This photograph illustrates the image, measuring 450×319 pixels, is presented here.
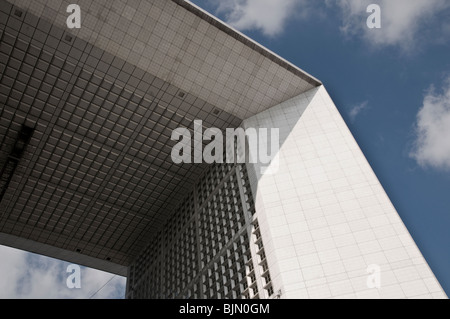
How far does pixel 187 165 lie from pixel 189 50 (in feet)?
38.0

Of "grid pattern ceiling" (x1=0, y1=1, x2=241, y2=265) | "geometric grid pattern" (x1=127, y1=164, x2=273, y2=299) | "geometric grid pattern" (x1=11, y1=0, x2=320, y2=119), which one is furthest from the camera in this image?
"grid pattern ceiling" (x1=0, y1=1, x2=241, y2=265)

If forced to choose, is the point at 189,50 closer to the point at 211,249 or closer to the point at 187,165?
the point at 187,165

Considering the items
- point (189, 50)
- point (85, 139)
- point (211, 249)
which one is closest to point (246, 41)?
point (189, 50)

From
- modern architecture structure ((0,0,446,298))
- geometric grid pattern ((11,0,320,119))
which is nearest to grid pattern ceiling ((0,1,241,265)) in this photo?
modern architecture structure ((0,0,446,298))

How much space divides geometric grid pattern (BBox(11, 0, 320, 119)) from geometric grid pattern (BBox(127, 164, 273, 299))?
634cm

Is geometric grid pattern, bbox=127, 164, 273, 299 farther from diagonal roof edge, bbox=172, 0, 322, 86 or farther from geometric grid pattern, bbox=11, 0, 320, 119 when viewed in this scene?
diagonal roof edge, bbox=172, 0, 322, 86

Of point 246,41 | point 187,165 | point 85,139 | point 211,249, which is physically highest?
point 246,41

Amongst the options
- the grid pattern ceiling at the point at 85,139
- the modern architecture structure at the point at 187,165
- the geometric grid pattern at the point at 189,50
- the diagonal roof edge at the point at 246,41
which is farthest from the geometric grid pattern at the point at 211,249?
the diagonal roof edge at the point at 246,41

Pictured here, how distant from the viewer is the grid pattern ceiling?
1232 inches

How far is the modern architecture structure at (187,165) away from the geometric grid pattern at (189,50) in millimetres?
82

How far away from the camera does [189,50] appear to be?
3186 cm

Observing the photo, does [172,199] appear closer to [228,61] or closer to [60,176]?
[60,176]

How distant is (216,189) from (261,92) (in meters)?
8.81

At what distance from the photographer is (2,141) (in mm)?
36062
